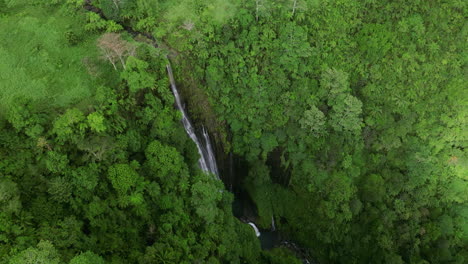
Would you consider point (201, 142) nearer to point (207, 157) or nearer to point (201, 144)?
point (201, 144)

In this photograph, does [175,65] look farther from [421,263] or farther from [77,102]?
[421,263]

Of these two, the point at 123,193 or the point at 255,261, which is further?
the point at 255,261

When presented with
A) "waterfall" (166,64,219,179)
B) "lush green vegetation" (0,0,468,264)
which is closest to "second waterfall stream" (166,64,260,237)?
"waterfall" (166,64,219,179)

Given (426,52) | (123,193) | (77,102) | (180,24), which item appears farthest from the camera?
(426,52)

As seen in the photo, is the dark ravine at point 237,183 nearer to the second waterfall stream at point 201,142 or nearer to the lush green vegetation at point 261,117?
the second waterfall stream at point 201,142

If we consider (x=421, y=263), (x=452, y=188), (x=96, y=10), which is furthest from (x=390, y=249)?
(x=96, y=10)

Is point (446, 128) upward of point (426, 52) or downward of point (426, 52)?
downward
